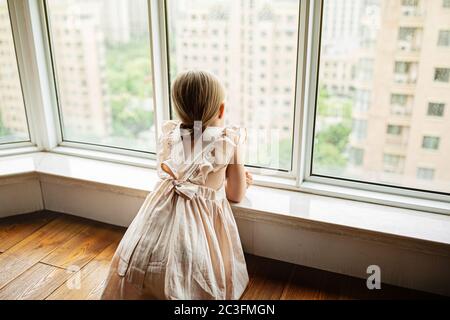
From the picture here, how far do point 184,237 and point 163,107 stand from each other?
0.75 metres

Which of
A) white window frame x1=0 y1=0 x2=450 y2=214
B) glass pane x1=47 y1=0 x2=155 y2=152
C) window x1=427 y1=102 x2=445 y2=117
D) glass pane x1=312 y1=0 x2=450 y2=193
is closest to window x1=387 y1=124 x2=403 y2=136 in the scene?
glass pane x1=312 y1=0 x2=450 y2=193

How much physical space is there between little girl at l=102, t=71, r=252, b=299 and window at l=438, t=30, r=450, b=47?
75 cm

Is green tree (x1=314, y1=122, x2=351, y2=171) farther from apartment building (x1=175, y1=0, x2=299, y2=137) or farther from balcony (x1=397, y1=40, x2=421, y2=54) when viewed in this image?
balcony (x1=397, y1=40, x2=421, y2=54)

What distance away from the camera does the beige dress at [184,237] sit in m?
1.29

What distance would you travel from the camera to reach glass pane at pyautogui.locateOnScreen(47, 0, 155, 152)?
1837mm

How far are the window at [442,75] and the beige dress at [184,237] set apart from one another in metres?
0.72

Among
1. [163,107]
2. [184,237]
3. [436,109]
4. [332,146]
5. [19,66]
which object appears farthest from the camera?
[19,66]

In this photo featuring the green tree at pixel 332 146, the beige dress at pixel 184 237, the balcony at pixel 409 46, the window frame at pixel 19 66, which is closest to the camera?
the beige dress at pixel 184 237

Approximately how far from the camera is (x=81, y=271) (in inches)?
62.4

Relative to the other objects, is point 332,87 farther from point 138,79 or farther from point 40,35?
point 40,35

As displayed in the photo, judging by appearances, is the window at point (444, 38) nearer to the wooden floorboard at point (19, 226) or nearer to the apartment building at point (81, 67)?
the apartment building at point (81, 67)

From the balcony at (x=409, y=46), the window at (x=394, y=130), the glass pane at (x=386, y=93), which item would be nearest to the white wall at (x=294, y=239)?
the glass pane at (x=386, y=93)

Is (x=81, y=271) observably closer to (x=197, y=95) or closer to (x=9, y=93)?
(x=197, y=95)

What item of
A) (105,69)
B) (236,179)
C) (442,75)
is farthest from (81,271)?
(442,75)
